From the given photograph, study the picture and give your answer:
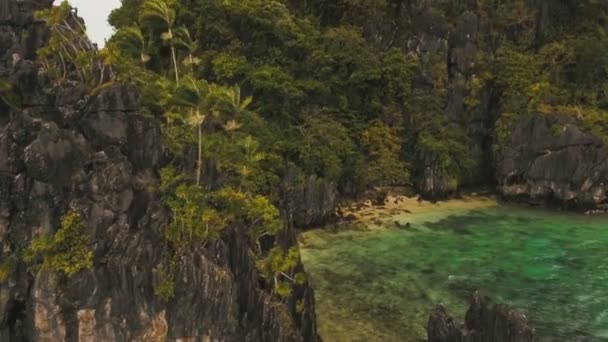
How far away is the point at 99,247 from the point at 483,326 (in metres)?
17.1

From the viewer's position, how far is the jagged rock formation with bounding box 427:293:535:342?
861 inches

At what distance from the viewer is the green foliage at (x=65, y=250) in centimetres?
2052

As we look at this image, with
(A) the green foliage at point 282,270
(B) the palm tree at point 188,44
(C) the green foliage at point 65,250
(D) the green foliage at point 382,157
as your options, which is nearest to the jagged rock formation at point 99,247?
(C) the green foliage at point 65,250

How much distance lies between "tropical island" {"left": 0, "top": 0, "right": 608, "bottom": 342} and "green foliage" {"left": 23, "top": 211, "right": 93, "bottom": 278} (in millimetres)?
77

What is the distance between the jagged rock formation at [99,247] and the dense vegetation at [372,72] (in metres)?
13.5

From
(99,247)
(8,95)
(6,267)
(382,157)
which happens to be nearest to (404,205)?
(382,157)

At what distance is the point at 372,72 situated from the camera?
177 ft

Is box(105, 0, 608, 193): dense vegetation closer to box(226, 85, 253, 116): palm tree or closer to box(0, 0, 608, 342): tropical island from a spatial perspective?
box(0, 0, 608, 342): tropical island

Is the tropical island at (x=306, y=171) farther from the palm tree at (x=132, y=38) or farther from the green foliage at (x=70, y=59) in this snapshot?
the palm tree at (x=132, y=38)

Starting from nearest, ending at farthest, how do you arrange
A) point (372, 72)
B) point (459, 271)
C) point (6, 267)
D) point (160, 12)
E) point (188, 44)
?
point (6, 267)
point (459, 271)
point (160, 12)
point (188, 44)
point (372, 72)

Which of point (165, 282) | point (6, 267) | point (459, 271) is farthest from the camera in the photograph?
point (459, 271)

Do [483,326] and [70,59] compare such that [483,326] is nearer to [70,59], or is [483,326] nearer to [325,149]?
[70,59]

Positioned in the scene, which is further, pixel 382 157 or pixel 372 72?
pixel 372 72

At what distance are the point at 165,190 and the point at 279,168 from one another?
22575mm
